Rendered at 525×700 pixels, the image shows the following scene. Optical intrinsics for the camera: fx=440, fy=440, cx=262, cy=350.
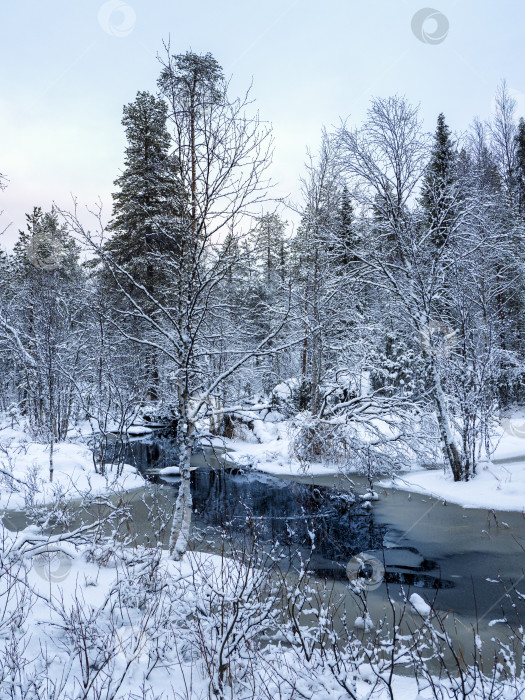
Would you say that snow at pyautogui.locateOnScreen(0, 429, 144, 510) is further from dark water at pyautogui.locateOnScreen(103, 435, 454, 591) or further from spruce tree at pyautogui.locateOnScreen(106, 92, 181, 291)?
spruce tree at pyautogui.locateOnScreen(106, 92, 181, 291)

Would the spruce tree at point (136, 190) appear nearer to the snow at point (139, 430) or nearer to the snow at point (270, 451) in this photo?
the snow at point (139, 430)

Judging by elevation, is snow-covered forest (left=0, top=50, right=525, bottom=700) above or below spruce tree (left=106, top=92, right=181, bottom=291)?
below

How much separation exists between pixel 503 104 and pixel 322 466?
962 inches

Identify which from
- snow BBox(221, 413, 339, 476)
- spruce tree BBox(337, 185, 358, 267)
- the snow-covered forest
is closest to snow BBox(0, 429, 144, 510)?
the snow-covered forest

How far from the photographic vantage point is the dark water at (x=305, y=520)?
6.89m

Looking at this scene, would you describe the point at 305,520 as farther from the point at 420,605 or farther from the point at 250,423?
the point at 250,423

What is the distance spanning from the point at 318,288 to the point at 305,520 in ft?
31.2

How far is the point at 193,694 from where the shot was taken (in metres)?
3.45

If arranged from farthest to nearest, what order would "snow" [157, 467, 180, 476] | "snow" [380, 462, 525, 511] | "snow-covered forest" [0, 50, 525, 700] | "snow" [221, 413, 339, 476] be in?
"snow" [221, 413, 339, 476]
"snow" [157, 467, 180, 476]
"snow" [380, 462, 525, 511]
"snow-covered forest" [0, 50, 525, 700]

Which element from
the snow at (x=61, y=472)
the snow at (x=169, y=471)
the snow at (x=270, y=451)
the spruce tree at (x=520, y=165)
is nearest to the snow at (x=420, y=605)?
the snow at (x=270, y=451)

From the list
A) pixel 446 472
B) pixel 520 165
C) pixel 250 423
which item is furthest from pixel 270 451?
pixel 520 165

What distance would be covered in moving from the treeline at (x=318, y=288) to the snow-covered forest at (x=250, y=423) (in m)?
0.08

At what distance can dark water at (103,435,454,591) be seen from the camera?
6.89m

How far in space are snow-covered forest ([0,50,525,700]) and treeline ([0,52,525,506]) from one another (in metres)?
0.08
